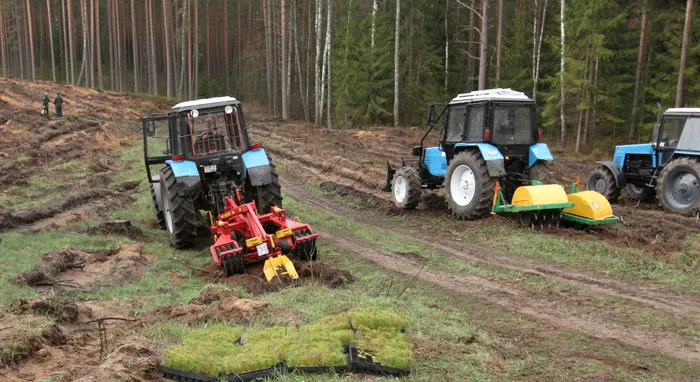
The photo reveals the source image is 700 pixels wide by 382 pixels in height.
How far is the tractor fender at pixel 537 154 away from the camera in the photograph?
11445mm

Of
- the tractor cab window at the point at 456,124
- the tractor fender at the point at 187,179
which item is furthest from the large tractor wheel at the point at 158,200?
the tractor cab window at the point at 456,124

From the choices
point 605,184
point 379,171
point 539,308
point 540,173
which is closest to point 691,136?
point 605,184

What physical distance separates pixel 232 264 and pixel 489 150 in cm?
569

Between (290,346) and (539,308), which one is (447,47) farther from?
(290,346)

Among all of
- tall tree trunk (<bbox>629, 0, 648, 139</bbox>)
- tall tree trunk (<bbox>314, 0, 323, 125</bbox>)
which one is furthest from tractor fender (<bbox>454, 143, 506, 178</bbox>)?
tall tree trunk (<bbox>314, 0, 323, 125</bbox>)

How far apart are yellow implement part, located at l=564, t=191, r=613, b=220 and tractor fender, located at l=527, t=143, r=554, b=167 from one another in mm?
1090

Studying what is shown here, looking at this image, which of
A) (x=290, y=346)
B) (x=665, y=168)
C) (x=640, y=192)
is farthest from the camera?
(x=640, y=192)

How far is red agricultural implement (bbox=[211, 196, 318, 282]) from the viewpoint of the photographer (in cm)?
788

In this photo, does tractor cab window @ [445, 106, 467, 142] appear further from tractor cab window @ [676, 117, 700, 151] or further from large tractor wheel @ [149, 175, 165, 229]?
large tractor wheel @ [149, 175, 165, 229]

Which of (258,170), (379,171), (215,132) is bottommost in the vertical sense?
(379,171)

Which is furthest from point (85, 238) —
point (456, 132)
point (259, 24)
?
point (259, 24)

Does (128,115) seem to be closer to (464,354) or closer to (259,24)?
(259,24)

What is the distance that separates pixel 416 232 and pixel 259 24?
50.3m

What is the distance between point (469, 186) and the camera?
38.3 feet
